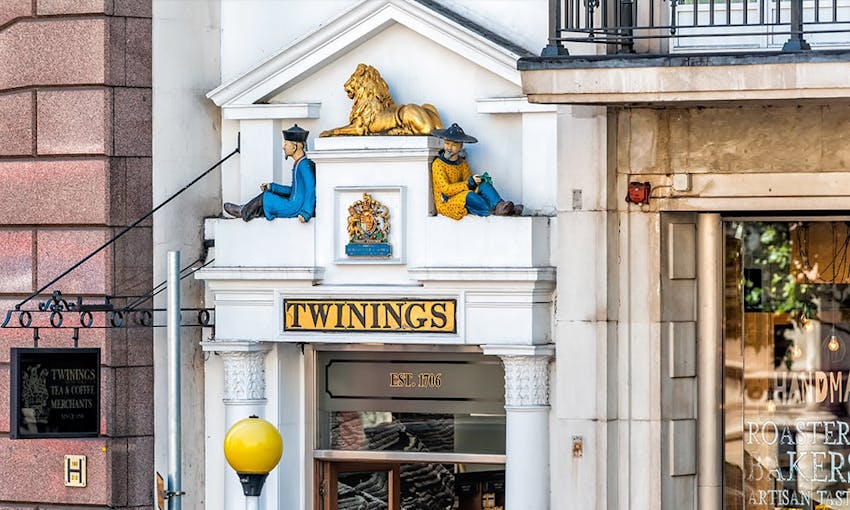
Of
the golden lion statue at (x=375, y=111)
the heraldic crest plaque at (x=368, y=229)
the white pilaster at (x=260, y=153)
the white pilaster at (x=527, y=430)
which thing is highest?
the golden lion statue at (x=375, y=111)

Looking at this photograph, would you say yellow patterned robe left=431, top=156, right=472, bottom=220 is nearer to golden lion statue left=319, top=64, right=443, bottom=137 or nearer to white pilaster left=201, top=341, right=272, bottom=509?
golden lion statue left=319, top=64, right=443, bottom=137

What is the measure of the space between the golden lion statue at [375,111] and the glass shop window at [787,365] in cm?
266

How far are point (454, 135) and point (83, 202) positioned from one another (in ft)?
10.4

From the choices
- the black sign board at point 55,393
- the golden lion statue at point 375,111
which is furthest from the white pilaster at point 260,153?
the black sign board at point 55,393

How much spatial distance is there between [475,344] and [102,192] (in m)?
3.32

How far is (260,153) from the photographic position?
16.9 meters

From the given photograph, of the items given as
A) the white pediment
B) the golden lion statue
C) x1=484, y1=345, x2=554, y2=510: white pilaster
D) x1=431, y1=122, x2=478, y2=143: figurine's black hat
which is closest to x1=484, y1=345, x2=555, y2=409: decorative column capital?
x1=484, y1=345, x2=554, y2=510: white pilaster

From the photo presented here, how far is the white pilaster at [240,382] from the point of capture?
54.2 feet

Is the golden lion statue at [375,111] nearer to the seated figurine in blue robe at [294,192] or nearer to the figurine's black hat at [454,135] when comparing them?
the figurine's black hat at [454,135]

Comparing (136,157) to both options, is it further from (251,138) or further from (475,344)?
(475,344)

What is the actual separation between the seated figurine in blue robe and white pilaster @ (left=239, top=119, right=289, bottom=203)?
0.34 meters

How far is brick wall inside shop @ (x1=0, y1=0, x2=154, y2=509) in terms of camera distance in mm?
16422

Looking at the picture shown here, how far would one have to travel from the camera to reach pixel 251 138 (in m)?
16.9

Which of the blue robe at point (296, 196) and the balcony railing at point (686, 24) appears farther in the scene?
the blue robe at point (296, 196)
